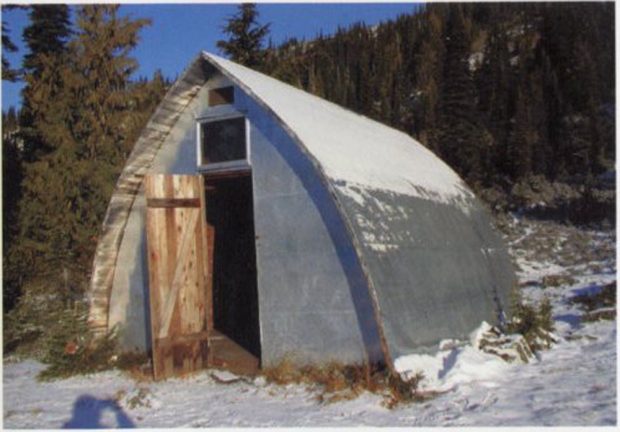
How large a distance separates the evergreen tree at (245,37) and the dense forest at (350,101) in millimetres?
65

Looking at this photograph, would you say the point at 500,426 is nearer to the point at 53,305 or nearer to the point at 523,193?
the point at 53,305

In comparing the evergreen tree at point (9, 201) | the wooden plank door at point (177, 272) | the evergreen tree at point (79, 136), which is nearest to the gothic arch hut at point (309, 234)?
the wooden plank door at point (177, 272)

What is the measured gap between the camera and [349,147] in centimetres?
994

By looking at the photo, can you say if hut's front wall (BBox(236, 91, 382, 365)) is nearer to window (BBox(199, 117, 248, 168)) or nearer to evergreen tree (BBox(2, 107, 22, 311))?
window (BBox(199, 117, 248, 168))

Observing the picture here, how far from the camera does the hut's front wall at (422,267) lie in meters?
8.01

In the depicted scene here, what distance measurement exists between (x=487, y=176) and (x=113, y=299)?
2513cm

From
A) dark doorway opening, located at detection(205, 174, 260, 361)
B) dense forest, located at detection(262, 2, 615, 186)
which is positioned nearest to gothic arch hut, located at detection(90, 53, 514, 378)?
dark doorway opening, located at detection(205, 174, 260, 361)

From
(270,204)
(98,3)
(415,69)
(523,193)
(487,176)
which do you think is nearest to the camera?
(270,204)

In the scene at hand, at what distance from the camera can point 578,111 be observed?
3428 centimetres

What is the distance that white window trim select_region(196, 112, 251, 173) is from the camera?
943 centimetres

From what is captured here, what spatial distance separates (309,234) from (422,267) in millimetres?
1741

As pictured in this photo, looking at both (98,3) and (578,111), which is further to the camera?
(578,111)

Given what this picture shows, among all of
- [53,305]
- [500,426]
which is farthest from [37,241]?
[500,426]

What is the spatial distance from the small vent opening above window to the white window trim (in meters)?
0.23
